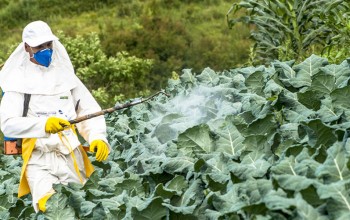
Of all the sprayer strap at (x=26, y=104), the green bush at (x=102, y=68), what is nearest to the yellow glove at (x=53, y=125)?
the sprayer strap at (x=26, y=104)

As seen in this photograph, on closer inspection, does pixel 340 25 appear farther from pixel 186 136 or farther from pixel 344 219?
pixel 344 219

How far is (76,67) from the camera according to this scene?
48.9 feet

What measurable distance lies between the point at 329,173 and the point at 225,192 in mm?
843

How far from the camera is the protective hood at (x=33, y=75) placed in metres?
5.79

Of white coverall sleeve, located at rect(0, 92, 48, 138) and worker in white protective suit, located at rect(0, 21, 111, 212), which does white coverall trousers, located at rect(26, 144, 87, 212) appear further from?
white coverall sleeve, located at rect(0, 92, 48, 138)

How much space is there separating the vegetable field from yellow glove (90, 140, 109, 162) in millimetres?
73

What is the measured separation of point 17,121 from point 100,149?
2.05ft

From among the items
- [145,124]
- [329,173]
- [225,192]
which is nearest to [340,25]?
[145,124]

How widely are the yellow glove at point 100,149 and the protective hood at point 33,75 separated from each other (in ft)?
1.57

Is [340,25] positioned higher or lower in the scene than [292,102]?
lower

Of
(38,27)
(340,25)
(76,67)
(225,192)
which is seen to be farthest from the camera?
(76,67)

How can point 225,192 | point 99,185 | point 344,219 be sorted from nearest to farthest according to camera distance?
point 344,219 → point 225,192 → point 99,185

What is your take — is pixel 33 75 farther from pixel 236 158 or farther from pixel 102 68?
pixel 102 68

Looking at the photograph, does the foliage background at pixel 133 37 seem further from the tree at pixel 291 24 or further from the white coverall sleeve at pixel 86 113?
the white coverall sleeve at pixel 86 113
